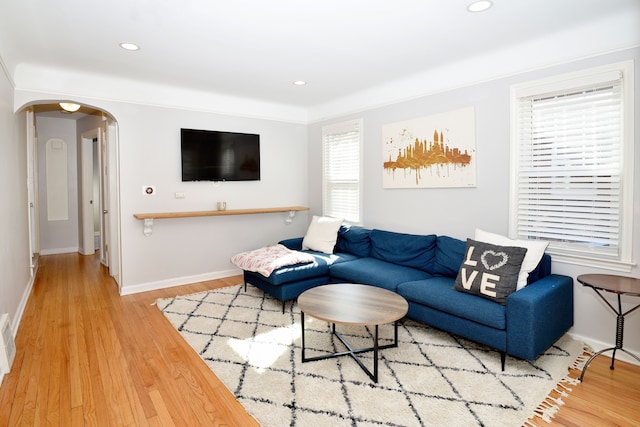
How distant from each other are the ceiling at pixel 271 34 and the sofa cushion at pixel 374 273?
2.02 meters

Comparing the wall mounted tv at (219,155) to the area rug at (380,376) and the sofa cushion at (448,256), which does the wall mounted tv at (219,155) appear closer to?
the area rug at (380,376)

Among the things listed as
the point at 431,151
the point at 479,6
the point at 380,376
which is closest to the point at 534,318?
the point at 380,376

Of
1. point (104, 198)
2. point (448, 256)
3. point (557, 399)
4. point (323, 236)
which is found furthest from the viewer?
point (104, 198)

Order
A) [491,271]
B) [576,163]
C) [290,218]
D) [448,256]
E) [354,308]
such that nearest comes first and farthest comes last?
[354,308], [491,271], [576,163], [448,256], [290,218]

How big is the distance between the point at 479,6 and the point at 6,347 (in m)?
4.03

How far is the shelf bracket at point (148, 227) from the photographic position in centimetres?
426

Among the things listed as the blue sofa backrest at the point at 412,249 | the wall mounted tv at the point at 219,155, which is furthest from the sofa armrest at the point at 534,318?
the wall mounted tv at the point at 219,155

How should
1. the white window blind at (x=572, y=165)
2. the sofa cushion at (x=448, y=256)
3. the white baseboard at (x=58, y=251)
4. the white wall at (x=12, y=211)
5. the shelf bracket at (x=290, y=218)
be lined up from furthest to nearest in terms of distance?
1. the white baseboard at (x=58, y=251)
2. the shelf bracket at (x=290, y=218)
3. the sofa cushion at (x=448, y=256)
4. the white wall at (x=12, y=211)
5. the white window blind at (x=572, y=165)

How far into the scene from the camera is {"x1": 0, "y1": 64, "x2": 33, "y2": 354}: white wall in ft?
9.60

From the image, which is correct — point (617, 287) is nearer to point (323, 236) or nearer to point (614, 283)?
point (614, 283)

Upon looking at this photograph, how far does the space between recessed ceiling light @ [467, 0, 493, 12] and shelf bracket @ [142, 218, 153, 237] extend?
12.5ft

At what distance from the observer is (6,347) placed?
255 cm

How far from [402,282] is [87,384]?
248 centimetres

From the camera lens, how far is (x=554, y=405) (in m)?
2.13
